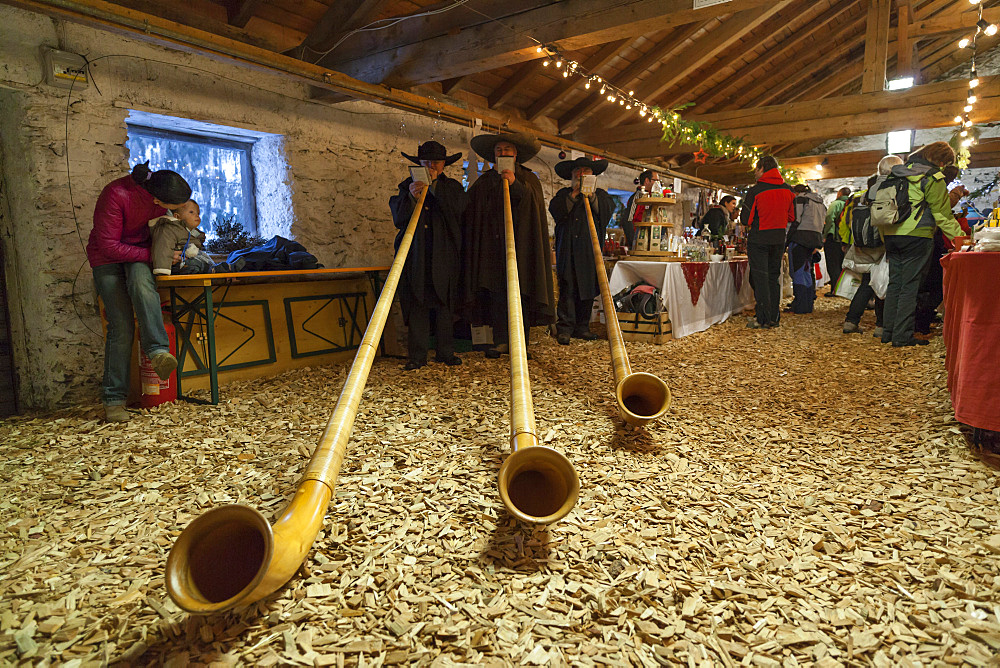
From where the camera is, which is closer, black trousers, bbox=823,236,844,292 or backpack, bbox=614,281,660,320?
backpack, bbox=614,281,660,320

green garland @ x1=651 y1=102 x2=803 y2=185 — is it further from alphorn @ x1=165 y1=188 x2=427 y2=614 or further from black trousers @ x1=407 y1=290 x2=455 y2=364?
alphorn @ x1=165 y1=188 x2=427 y2=614

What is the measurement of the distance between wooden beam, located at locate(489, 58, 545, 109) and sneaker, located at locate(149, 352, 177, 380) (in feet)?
16.5

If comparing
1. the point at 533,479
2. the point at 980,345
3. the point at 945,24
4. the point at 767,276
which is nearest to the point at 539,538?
the point at 533,479

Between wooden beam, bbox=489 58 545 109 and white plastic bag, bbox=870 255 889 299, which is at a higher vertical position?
wooden beam, bbox=489 58 545 109

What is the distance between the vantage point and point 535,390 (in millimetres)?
3400

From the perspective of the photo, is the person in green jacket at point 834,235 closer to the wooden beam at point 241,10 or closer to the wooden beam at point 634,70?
the wooden beam at point 634,70

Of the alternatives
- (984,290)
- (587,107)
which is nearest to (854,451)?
(984,290)

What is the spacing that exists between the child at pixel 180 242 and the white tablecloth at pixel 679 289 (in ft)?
11.9

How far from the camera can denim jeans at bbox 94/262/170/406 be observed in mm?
2980

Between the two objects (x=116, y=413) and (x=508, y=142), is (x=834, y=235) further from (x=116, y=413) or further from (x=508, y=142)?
(x=116, y=413)

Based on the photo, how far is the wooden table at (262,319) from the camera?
3373mm

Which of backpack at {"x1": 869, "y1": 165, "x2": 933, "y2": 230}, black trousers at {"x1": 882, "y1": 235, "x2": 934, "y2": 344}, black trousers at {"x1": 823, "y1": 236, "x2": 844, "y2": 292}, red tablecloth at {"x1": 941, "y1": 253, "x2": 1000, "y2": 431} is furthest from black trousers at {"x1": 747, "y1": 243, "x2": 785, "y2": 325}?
red tablecloth at {"x1": 941, "y1": 253, "x2": 1000, "y2": 431}

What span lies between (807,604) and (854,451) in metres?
1.30

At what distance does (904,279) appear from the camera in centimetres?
439
